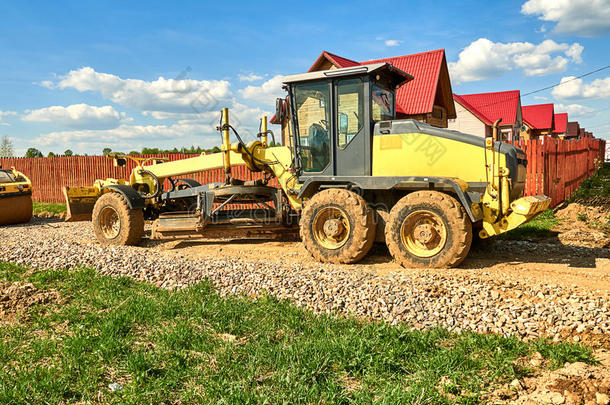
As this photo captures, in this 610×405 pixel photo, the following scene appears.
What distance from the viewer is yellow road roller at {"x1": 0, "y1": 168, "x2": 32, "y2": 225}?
1330 centimetres

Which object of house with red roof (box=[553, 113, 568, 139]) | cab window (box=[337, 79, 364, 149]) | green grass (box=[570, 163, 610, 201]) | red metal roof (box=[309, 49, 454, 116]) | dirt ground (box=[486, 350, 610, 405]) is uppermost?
house with red roof (box=[553, 113, 568, 139])

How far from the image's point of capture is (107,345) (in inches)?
164

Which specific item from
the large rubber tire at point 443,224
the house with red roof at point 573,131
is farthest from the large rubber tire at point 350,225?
the house with red roof at point 573,131

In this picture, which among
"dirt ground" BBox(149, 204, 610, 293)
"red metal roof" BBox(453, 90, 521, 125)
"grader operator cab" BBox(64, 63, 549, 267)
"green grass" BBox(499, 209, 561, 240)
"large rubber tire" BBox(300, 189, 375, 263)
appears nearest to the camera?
"dirt ground" BBox(149, 204, 610, 293)

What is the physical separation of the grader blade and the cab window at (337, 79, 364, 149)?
6.11m

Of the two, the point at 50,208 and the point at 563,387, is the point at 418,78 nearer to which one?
the point at 50,208

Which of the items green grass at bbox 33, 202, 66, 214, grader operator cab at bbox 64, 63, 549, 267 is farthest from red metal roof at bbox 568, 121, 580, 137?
grader operator cab at bbox 64, 63, 549, 267

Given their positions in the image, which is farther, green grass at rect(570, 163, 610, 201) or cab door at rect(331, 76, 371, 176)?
green grass at rect(570, 163, 610, 201)

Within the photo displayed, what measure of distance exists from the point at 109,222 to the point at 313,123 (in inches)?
195

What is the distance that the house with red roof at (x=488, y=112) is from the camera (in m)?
31.3

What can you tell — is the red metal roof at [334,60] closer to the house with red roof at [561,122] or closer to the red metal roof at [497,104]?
the red metal roof at [497,104]

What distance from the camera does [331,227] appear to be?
7352 mm

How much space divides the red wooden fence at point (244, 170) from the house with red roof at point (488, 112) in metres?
7.61

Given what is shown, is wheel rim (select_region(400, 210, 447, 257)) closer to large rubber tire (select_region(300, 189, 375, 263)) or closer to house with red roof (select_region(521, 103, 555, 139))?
large rubber tire (select_region(300, 189, 375, 263))
